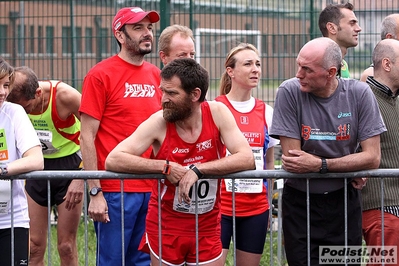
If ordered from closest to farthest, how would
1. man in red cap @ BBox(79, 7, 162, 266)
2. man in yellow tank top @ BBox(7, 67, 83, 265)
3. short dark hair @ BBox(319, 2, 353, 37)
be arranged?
man in red cap @ BBox(79, 7, 162, 266), man in yellow tank top @ BBox(7, 67, 83, 265), short dark hair @ BBox(319, 2, 353, 37)

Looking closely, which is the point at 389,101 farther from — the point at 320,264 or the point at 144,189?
the point at 144,189

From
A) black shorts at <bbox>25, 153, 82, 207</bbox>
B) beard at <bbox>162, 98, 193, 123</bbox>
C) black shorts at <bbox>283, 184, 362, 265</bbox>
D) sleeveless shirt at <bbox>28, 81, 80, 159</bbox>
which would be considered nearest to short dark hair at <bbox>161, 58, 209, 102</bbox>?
beard at <bbox>162, 98, 193, 123</bbox>

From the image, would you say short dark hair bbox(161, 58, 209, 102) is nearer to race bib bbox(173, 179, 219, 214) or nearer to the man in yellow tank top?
race bib bbox(173, 179, 219, 214)

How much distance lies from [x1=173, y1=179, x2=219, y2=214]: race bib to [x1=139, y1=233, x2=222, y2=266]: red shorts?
0.17 metres

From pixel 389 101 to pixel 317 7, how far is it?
437cm

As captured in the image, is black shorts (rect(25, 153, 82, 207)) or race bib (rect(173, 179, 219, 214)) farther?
black shorts (rect(25, 153, 82, 207))

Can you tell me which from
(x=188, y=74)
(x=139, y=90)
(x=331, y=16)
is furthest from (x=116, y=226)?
(x=331, y=16)

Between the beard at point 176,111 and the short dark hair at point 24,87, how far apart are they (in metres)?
1.50

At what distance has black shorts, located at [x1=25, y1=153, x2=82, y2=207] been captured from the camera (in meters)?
6.59

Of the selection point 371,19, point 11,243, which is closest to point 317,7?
point 371,19

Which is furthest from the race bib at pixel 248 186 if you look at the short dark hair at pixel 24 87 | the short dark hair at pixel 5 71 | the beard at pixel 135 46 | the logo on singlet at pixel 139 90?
the short dark hair at pixel 5 71

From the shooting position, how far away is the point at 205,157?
5.08 meters

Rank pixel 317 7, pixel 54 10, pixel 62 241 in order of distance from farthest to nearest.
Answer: pixel 54 10 < pixel 317 7 < pixel 62 241

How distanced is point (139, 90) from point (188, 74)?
91 centimetres
